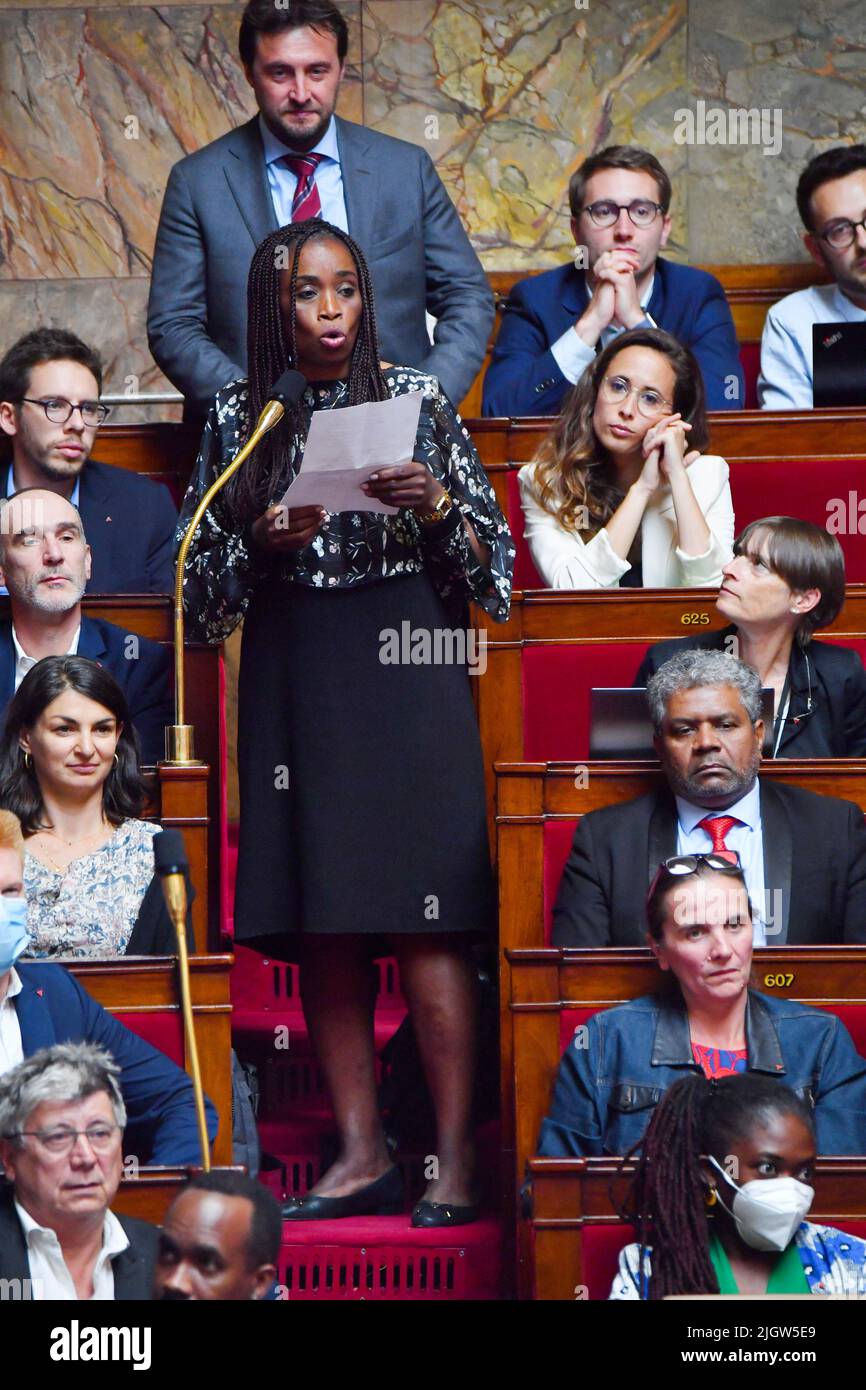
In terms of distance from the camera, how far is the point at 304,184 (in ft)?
8.59

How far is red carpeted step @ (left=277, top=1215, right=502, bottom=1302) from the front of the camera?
193 cm

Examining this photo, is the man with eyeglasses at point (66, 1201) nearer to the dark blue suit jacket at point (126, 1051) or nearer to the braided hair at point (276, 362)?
the dark blue suit jacket at point (126, 1051)

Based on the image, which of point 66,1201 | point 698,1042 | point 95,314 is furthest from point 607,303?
point 66,1201

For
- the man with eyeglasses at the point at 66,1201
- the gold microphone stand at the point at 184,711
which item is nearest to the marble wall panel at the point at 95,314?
the gold microphone stand at the point at 184,711

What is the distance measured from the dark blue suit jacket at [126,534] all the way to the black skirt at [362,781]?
49cm

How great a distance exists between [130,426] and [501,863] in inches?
37.6

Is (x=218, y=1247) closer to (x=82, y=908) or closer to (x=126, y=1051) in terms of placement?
(x=126, y=1051)

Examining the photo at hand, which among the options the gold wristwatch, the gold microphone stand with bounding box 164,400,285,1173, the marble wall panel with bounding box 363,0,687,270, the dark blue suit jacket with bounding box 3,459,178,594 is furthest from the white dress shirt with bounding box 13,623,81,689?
the marble wall panel with bounding box 363,0,687,270

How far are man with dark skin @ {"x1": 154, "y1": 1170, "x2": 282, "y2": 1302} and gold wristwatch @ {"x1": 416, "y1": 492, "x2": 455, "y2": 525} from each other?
0.65 m

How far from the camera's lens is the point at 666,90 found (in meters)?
3.42

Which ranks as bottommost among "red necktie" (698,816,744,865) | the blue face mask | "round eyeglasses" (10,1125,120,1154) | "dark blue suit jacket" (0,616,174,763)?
"round eyeglasses" (10,1125,120,1154)

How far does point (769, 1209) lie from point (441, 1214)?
1.36 feet

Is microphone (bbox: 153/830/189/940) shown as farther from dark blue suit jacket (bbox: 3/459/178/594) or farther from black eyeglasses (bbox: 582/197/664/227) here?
black eyeglasses (bbox: 582/197/664/227)

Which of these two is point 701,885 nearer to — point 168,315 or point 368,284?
point 368,284
